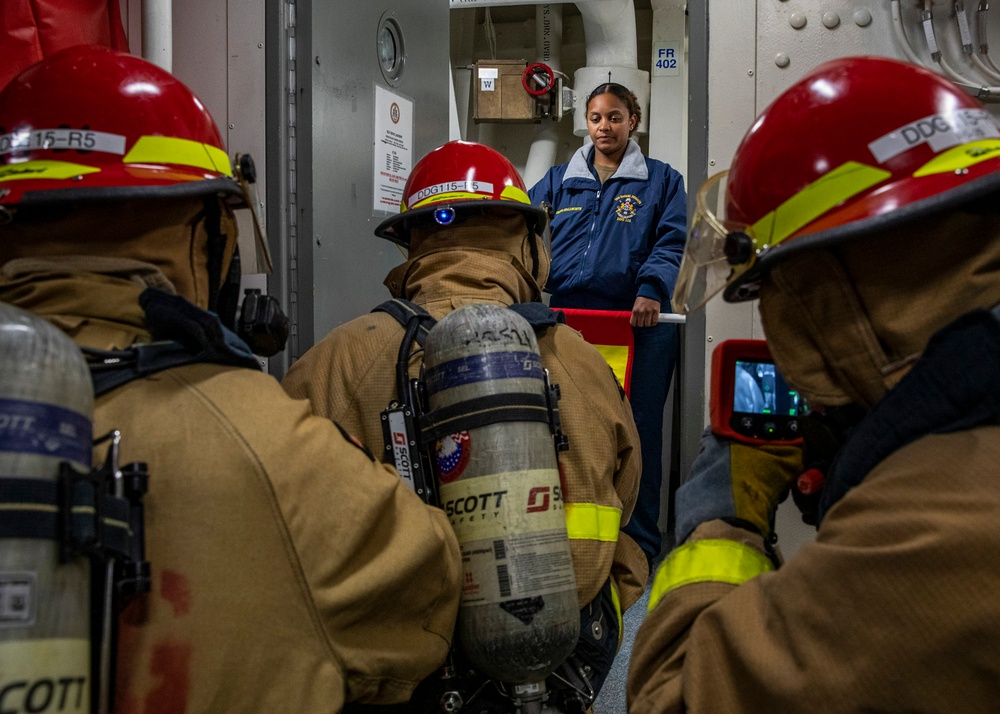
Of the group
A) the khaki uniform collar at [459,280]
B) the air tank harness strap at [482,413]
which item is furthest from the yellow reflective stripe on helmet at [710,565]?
the khaki uniform collar at [459,280]

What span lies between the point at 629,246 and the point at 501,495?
2.76 m

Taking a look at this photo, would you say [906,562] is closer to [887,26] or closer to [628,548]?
[628,548]

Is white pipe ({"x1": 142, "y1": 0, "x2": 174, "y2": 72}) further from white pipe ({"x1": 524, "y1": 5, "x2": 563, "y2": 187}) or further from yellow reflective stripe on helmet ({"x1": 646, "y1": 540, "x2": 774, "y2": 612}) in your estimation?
white pipe ({"x1": 524, "y1": 5, "x2": 563, "y2": 187})

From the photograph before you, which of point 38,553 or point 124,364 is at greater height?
point 124,364

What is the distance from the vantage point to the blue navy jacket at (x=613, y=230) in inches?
162

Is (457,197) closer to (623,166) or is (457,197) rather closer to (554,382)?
(554,382)

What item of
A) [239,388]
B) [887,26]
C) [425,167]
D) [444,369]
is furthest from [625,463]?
[887,26]

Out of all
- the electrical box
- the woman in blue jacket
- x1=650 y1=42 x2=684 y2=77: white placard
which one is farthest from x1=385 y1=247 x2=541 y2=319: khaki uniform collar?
x1=650 y1=42 x2=684 y2=77: white placard

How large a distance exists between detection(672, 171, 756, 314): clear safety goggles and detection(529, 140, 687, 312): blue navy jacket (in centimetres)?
228

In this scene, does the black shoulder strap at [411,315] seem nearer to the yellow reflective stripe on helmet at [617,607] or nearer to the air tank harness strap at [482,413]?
the air tank harness strap at [482,413]

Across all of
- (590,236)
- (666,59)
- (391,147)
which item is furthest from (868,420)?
(666,59)

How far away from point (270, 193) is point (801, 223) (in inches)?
84.3

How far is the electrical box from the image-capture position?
Result: 629 cm

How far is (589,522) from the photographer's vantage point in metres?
1.93
